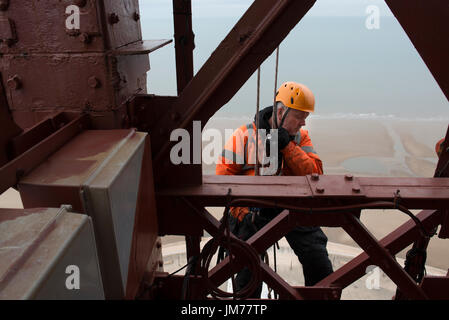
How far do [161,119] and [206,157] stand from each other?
847 centimetres

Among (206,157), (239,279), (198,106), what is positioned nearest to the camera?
(198,106)

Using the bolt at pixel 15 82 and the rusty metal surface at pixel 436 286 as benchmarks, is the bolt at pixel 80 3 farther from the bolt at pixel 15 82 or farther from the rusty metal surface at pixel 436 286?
the rusty metal surface at pixel 436 286

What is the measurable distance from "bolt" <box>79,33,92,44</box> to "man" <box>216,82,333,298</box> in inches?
65.1

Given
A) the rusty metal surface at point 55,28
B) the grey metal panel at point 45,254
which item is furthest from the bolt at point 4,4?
the grey metal panel at point 45,254

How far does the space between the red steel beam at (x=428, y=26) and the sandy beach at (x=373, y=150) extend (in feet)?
17.7

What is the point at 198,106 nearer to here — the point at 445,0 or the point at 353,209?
the point at 353,209

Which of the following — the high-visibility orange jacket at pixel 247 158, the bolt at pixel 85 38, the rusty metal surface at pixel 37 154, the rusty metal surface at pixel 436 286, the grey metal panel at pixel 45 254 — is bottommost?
the rusty metal surface at pixel 436 286

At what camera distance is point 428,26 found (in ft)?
5.16

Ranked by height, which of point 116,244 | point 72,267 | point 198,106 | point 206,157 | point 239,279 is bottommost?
point 206,157

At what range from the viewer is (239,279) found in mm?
3203

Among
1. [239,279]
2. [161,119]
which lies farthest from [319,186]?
[239,279]

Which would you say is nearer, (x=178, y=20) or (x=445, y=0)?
(x=445, y=0)

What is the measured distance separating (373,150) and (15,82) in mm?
11981

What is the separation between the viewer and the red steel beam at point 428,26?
154cm
